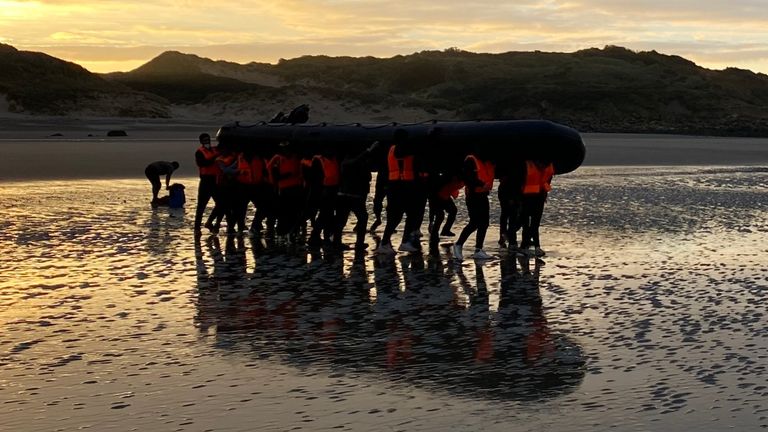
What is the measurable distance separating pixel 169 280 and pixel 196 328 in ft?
8.40

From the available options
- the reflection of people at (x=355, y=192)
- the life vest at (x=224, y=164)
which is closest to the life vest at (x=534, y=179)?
the reflection of people at (x=355, y=192)

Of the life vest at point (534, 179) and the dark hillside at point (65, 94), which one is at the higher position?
the dark hillside at point (65, 94)

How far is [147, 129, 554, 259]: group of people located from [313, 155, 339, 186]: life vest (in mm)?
13

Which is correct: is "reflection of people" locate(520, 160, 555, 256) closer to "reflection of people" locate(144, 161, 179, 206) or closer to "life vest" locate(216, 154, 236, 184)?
"life vest" locate(216, 154, 236, 184)

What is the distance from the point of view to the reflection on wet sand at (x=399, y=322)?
24.8ft

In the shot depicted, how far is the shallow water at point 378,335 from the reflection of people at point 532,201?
0.42 m

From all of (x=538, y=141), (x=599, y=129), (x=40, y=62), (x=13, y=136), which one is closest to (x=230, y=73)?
(x=40, y=62)

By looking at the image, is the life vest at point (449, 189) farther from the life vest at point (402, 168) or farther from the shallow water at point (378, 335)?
the shallow water at point (378, 335)

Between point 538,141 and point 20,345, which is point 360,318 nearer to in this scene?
point 20,345

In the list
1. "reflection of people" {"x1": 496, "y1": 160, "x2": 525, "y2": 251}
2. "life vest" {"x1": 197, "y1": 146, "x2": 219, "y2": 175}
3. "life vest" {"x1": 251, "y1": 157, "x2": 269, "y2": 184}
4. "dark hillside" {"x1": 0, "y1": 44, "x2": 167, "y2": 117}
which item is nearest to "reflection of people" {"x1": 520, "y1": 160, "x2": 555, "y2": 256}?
"reflection of people" {"x1": 496, "y1": 160, "x2": 525, "y2": 251}

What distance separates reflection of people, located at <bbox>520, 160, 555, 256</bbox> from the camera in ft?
45.0

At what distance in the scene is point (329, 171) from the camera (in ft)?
47.8

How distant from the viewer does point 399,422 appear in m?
6.39

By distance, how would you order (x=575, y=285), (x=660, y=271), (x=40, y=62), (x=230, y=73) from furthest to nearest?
(x=230, y=73)
(x=40, y=62)
(x=660, y=271)
(x=575, y=285)
